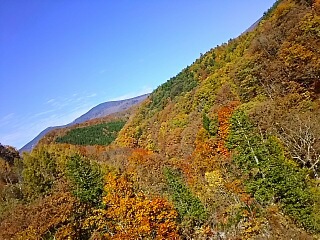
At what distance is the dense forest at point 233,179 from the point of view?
3509 centimetres

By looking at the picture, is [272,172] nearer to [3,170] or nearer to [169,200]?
[169,200]

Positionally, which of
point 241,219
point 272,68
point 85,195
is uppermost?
point 272,68

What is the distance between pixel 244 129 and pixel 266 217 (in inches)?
383

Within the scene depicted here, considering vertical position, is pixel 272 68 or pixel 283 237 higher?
pixel 272 68

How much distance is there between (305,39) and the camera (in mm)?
52969

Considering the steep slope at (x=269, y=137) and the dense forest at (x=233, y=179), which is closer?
the steep slope at (x=269, y=137)

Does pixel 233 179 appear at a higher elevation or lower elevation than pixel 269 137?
lower

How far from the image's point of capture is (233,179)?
4688 centimetres

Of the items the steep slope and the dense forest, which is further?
the dense forest

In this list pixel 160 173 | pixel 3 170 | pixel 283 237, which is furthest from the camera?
pixel 3 170

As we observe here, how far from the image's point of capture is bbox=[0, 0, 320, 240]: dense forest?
35094 mm

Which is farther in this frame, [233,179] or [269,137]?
[233,179]

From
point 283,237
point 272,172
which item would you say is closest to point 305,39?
point 272,172

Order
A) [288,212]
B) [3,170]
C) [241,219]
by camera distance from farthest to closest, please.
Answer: [3,170] → [241,219] → [288,212]
